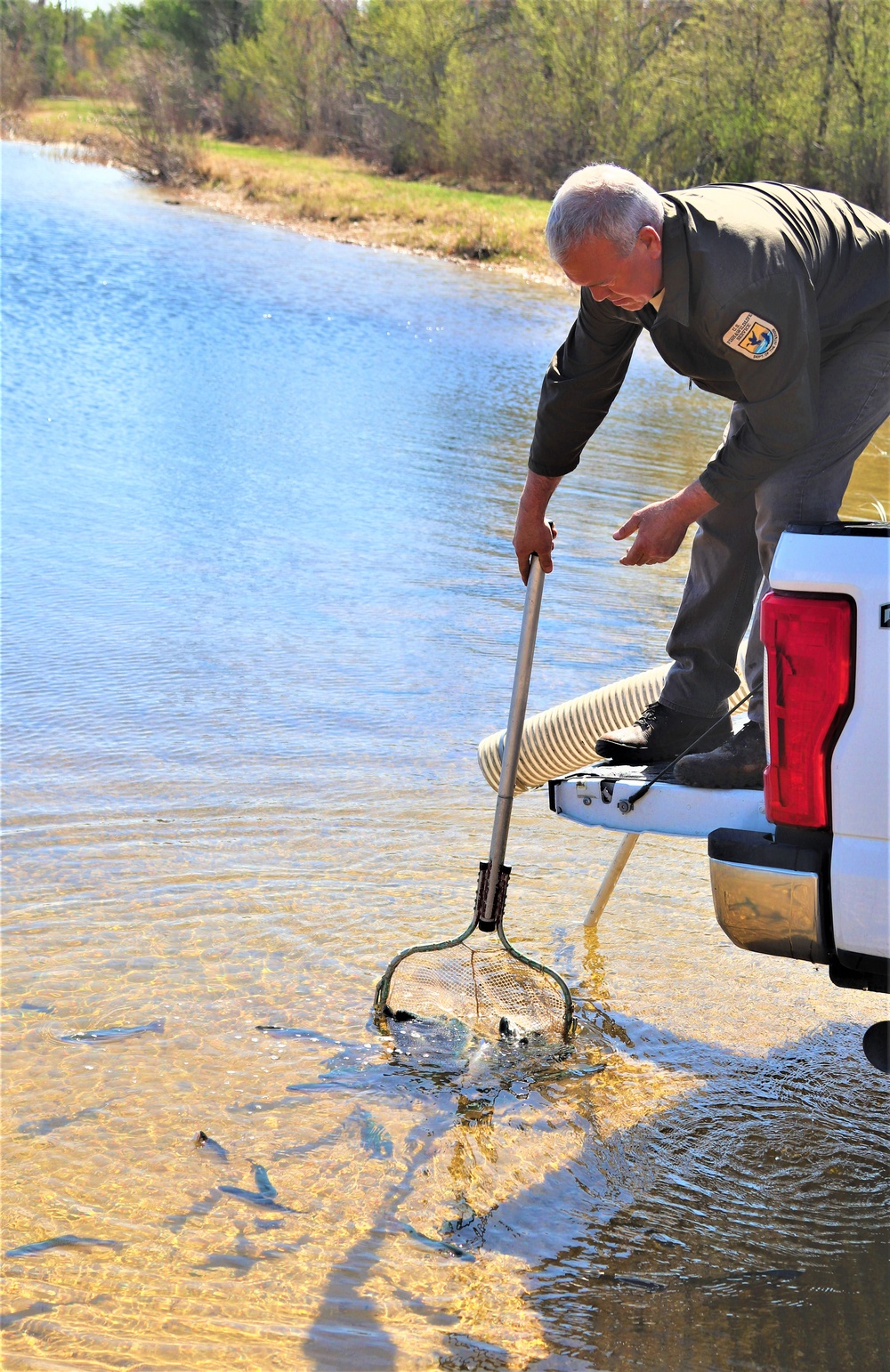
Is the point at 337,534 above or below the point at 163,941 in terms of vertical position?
above

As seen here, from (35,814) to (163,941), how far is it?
3.16 ft

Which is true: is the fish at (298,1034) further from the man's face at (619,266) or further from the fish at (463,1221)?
the man's face at (619,266)

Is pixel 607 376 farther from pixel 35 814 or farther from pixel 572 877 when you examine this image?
pixel 35 814

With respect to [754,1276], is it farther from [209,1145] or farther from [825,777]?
[209,1145]

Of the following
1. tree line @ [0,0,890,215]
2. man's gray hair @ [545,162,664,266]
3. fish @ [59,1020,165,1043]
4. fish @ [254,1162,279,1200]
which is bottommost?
fish @ [254,1162,279,1200]

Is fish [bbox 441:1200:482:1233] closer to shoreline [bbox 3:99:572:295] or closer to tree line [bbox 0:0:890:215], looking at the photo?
shoreline [bbox 3:99:572:295]

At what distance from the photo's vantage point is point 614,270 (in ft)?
9.52

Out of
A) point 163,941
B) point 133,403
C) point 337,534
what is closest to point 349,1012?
point 163,941

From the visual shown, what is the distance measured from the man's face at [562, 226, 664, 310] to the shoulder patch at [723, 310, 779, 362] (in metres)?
0.22

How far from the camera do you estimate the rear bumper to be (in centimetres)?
248

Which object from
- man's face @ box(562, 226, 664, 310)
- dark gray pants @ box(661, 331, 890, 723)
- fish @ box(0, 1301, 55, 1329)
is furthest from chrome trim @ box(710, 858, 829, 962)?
fish @ box(0, 1301, 55, 1329)

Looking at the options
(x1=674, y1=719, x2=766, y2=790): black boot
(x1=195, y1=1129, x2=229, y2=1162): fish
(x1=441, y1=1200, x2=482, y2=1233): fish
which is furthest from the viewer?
(x1=674, y1=719, x2=766, y2=790): black boot

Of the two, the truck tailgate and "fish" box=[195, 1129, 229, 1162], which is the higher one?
the truck tailgate

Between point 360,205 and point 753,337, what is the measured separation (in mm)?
32899
